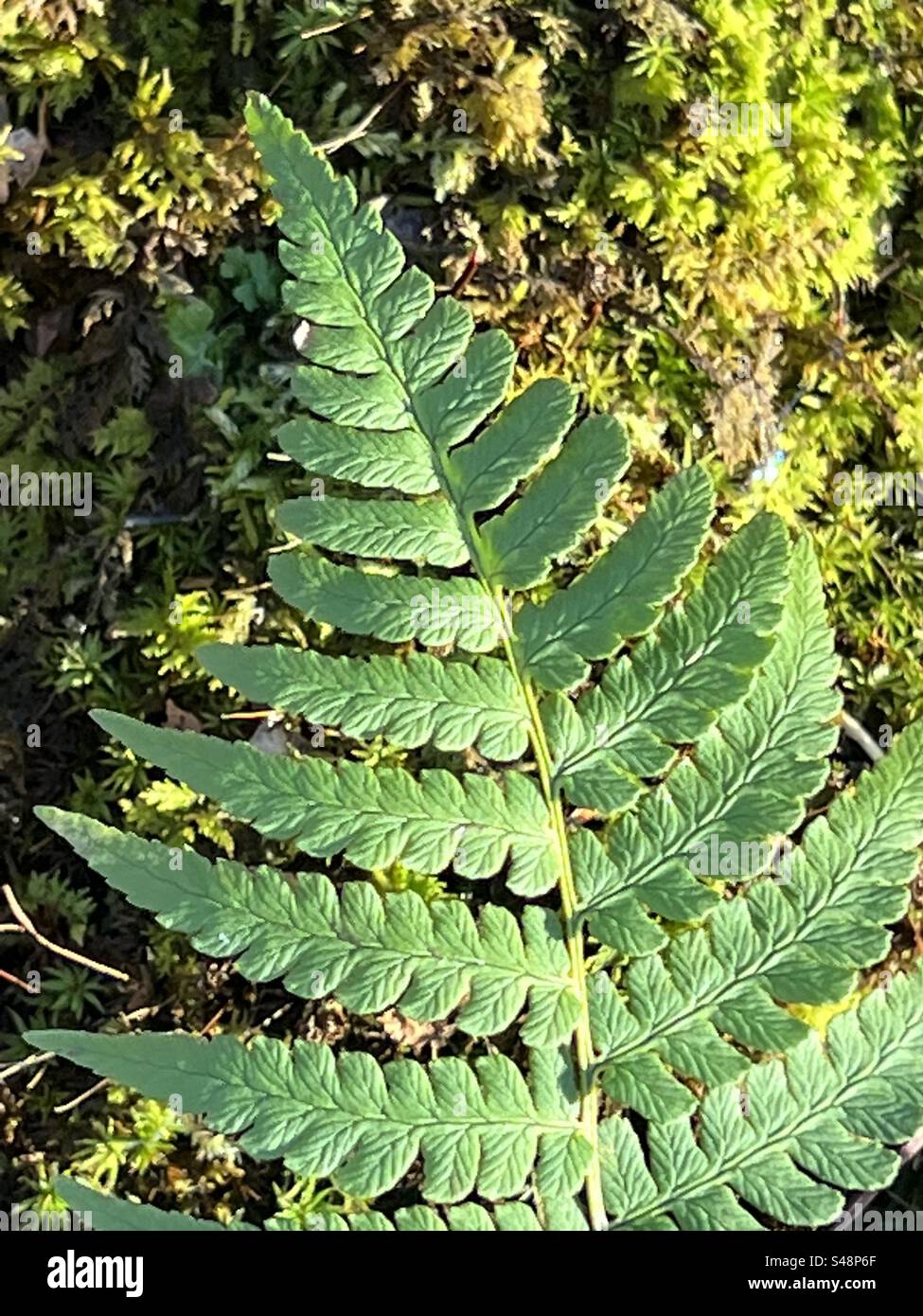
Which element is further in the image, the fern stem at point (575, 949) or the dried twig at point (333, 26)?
the dried twig at point (333, 26)

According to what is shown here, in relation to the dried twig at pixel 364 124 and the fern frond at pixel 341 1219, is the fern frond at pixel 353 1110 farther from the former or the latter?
the dried twig at pixel 364 124

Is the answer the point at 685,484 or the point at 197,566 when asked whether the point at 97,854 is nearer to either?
the point at 685,484

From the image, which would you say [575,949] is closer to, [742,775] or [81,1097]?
[742,775]

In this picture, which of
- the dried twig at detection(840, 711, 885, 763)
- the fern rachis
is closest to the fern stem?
the fern rachis

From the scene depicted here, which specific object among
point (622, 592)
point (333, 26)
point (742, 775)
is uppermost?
point (333, 26)

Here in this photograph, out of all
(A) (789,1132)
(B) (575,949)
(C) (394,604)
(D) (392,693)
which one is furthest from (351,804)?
(A) (789,1132)

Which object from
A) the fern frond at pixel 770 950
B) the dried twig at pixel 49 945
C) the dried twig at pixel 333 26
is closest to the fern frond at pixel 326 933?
the fern frond at pixel 770 950

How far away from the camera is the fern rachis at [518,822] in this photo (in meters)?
1.76

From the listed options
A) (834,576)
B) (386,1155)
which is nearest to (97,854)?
(386,1155)

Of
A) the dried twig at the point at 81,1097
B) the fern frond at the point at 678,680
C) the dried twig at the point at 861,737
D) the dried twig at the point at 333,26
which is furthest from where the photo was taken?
the dried twig at the point at 861,737

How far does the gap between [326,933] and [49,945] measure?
→ 1.33m

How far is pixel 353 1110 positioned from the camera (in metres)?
1.78
